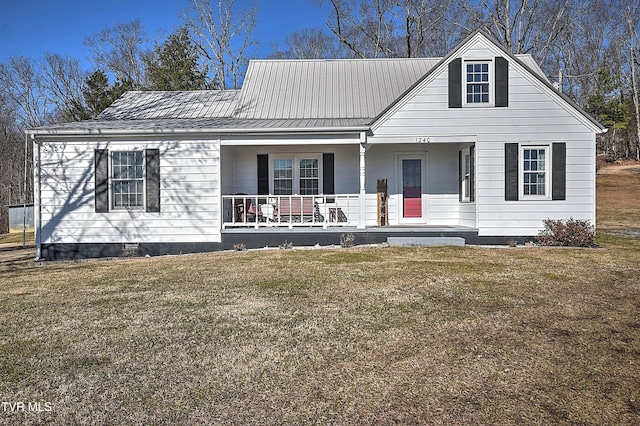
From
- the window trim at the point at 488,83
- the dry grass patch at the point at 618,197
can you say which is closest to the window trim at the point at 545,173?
the window trim at the point at 488,83

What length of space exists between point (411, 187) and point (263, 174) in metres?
4.61

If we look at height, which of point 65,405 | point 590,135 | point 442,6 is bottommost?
point 65,405

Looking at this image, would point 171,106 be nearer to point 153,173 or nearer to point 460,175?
point 153,173

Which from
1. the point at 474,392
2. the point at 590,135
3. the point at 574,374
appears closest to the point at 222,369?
the point at 474,392

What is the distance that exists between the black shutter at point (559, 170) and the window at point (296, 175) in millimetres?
6649

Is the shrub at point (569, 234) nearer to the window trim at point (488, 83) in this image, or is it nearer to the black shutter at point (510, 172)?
the black shutter at point (510, 172)

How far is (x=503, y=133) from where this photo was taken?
12891mm

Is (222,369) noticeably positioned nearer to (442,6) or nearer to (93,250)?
(93,250)

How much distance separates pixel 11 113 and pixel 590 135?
144 ft

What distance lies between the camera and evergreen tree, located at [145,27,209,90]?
95.2 ft

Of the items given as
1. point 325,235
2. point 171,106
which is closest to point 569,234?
point 325,235

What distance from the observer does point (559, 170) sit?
12.7 metres

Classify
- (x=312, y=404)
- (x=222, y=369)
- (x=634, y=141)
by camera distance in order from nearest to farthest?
1. (x=312, y=404)
2. (x=222, y=369)
3. (x=634, y=141)

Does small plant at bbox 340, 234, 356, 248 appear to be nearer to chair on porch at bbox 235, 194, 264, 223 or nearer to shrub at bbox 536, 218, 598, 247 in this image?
chair on porch at bbox 235, 194, 264, 223
